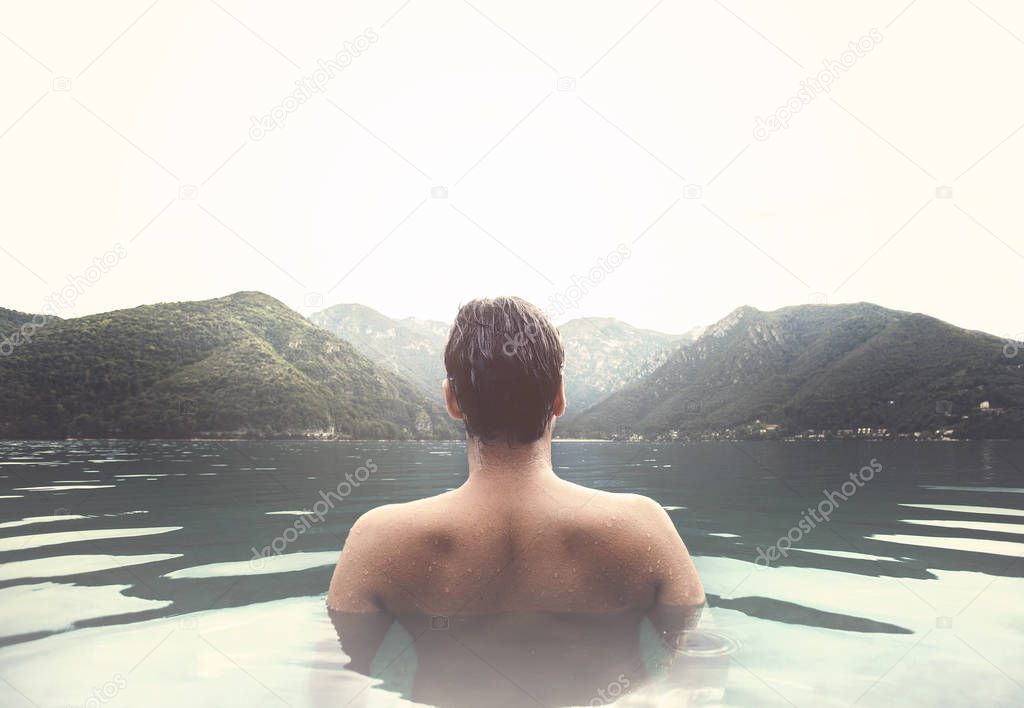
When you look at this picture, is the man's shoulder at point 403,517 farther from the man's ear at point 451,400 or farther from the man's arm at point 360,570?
the man's ear at point 451,400

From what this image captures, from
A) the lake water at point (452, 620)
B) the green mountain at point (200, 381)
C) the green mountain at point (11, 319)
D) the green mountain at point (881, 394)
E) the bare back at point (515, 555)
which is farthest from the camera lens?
the green mountain at point (11, 319)

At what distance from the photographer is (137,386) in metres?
102

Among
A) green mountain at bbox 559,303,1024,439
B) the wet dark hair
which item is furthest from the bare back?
green mountain at bbox 559,303,1024,439

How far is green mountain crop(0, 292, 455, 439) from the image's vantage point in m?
86.1

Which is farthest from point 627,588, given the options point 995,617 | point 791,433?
point 791,433

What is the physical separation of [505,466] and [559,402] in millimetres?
449

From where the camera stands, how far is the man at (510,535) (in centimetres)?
→ 266

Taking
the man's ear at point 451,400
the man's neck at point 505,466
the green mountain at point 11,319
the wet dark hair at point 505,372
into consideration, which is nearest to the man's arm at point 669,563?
the man's neck at point 505,466

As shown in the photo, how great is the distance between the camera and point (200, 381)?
114 meters

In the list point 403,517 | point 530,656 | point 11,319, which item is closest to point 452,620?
point 530,656

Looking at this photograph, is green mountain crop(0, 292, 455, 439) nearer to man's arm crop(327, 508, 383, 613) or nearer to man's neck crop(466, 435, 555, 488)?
man's arm crop(327, 508, 383, 613)

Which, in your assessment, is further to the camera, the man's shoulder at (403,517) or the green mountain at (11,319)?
the green mountain at (11,319)

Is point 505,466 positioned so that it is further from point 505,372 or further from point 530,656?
point 530,656

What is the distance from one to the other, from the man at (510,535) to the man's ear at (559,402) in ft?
0.04
